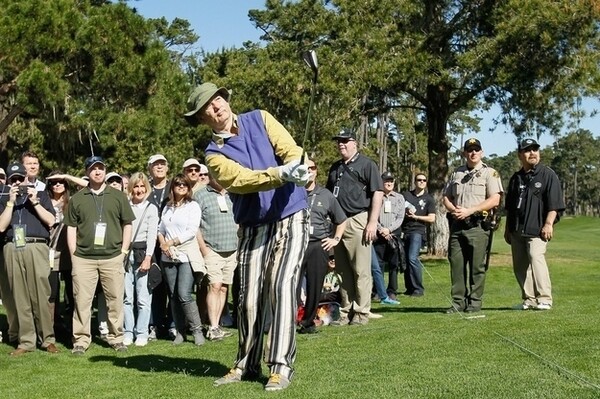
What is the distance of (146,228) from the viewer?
382 inches

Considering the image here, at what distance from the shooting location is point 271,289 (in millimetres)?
6043

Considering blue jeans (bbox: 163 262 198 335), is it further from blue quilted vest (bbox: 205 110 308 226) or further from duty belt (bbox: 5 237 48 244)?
blue quilted vest (bbox: 205 110 308 226)

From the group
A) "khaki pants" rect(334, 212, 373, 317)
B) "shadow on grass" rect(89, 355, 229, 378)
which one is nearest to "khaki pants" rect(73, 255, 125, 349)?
"shadow on grass" rect(89, 355, 229, 378)

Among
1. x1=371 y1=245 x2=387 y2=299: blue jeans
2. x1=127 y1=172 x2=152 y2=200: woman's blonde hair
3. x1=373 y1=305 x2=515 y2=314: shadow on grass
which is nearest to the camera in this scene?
x1=127 y1=172 x2=152 y2=200: woman's blonde hair

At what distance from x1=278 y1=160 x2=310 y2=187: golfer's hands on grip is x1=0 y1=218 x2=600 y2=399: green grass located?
1.47 metres

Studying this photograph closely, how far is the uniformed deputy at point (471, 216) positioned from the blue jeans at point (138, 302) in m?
3.70

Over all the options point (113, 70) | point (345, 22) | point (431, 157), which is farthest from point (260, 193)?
point (431, 157)

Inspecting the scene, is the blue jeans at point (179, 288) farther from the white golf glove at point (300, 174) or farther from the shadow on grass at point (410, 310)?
the white golf glove at point (300, 174)

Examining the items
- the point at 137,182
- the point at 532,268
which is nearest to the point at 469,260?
the point at 532,268

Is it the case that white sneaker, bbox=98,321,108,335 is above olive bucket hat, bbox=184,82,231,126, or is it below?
below

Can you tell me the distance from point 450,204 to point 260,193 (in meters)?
4.66

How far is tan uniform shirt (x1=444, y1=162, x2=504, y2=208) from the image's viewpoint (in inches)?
392

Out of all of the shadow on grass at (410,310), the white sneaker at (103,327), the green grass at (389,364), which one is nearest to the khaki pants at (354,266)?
the green grass at (389,364)

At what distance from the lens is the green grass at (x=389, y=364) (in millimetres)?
5730
